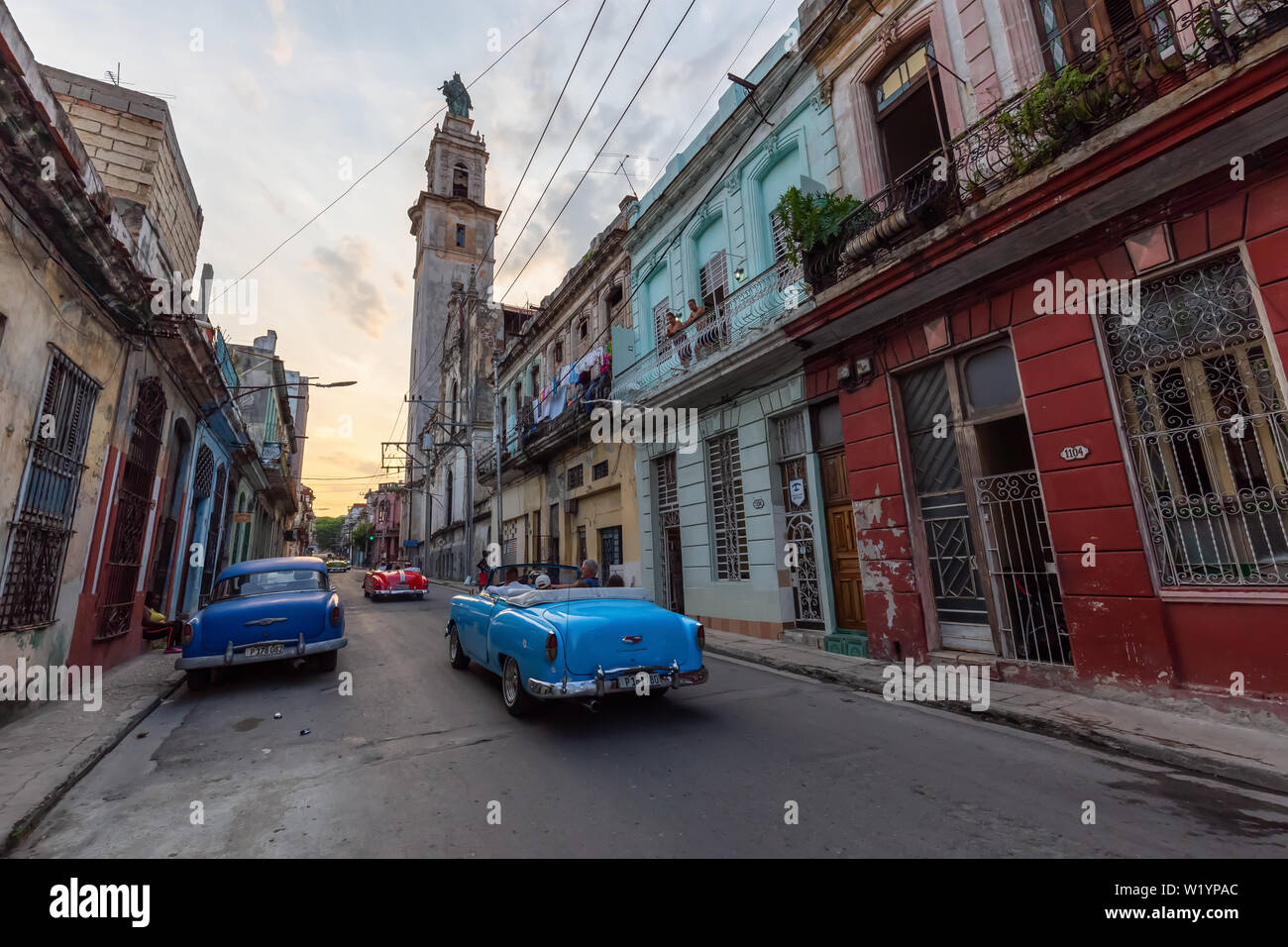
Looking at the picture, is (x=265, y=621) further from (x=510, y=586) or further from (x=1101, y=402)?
(x=1101, y=402)

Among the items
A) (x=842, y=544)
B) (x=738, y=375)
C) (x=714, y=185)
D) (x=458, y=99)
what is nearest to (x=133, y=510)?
(x=738, y=375)

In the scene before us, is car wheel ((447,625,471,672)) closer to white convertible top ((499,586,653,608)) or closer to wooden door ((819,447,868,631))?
white convertible top ((499,586,653,608))

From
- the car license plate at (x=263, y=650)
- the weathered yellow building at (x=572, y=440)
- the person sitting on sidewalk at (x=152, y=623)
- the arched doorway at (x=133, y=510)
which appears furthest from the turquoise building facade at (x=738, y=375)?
the person sitting on sidewalk at (x=152, y=623)

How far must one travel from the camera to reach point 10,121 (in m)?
4.55

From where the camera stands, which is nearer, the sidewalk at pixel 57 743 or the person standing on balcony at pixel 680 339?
the sidewalk at pixel 57 743

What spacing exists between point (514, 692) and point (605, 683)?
3.52 ft

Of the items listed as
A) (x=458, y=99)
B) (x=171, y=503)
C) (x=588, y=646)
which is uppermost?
(x=458, y=99)

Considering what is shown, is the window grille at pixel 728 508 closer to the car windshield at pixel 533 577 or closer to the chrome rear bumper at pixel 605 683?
the car windshield at pixel 533 577

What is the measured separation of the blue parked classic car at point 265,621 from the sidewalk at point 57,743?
1.90 ft

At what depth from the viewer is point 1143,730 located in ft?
15.1

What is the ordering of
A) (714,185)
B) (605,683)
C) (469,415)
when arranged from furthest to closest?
(469,415) < (714,185) < (605,683)

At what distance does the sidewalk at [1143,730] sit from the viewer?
12.8 ft
